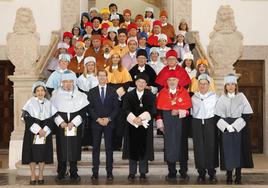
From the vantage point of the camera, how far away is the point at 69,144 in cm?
1068

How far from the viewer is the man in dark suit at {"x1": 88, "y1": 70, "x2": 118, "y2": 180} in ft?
35.3

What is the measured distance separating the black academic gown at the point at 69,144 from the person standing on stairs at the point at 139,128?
83cm

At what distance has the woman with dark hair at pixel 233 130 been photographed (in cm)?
1047

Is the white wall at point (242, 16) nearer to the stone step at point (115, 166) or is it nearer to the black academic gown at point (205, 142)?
the stone step at point (115, 166)

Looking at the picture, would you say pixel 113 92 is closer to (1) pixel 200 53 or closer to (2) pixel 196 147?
(2) pixel 196 147

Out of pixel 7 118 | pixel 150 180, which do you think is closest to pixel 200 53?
pixel 150 180

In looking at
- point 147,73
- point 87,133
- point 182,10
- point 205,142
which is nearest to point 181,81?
point 147,73

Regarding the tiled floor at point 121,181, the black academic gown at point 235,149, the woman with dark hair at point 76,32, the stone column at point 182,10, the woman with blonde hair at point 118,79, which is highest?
the stone column at point 182,10

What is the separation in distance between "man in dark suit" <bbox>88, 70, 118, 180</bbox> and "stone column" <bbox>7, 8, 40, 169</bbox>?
2.37 metres

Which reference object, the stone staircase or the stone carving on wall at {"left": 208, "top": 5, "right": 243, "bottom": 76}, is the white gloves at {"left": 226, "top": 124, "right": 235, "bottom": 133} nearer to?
the stone staircase

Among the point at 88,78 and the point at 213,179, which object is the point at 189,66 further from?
the point at 213,179

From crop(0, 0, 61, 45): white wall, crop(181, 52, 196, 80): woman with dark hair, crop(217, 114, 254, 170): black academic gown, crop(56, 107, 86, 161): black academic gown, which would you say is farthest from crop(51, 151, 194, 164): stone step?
crop(0, 0, 61, 45): white wall

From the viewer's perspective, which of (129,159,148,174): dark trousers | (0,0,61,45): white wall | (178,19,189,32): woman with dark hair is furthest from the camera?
(0,0,61,45): white wall

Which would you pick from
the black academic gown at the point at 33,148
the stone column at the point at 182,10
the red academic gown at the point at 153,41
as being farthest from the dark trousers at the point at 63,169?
the stone column at the point at 182,10
